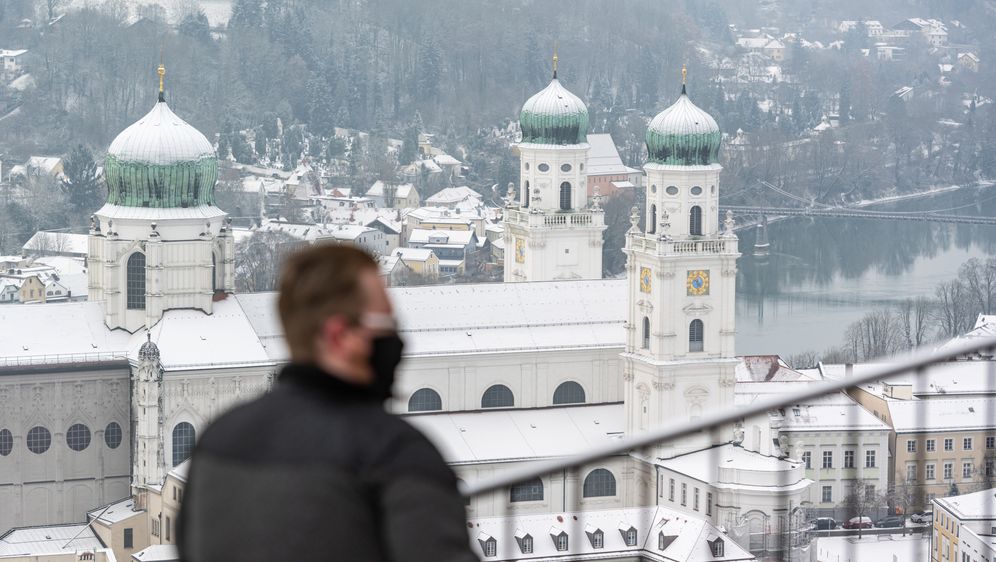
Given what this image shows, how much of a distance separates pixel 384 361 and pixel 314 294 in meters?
0.13

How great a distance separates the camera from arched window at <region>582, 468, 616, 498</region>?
16.5 metres

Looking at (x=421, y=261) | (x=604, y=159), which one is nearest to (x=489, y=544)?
(x=421, y=261)

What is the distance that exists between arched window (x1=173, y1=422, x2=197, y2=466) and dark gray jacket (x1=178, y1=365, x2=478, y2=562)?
16371 mm

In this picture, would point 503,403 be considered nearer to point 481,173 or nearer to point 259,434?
point 259,434

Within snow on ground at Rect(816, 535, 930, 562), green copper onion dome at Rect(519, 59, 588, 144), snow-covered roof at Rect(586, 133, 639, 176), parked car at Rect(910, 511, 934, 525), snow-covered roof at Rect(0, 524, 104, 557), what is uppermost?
snow-covered roof at Rect(586, 133, 639, 176)

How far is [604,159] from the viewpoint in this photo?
53844 millimetres

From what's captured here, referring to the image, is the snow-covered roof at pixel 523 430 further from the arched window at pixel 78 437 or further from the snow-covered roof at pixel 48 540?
the snow-covered roof at pixel 48 540

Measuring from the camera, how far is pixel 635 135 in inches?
2472

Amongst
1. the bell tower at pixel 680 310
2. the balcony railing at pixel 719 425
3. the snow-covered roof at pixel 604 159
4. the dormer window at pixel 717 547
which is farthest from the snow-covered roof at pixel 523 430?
the snow-covered roof at pixel 604 159

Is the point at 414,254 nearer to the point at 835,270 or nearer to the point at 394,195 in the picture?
the point at 835,270

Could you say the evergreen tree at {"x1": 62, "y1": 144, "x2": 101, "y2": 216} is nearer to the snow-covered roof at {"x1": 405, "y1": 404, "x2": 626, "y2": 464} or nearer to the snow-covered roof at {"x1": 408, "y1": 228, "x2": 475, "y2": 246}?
the snow-covered roof at {"x1": 408, "y1": 228, "x2": 475, "y2": 246}

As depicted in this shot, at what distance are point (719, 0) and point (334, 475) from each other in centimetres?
9596

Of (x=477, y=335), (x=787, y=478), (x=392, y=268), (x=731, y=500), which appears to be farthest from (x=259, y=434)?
(x=392, y=268)

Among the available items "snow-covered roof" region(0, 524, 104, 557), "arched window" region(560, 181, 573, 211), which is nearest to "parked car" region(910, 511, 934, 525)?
"snow-covered roof" region(0, 524, 104, 557)
